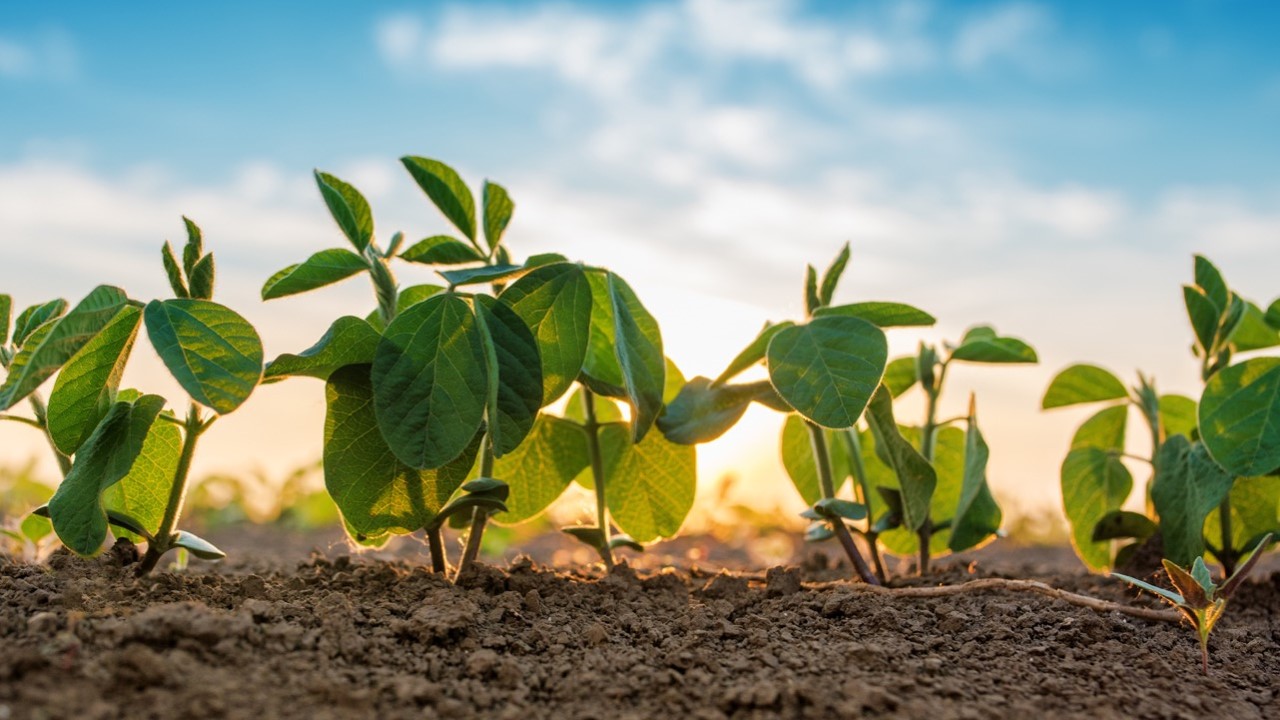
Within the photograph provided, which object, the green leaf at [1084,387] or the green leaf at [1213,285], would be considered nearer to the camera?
the green leaf at [1213,285]

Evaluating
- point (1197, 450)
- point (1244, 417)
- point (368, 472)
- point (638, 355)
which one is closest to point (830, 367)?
point (638, 355)

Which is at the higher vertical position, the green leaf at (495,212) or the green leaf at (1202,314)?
the green leaf at (495,212)

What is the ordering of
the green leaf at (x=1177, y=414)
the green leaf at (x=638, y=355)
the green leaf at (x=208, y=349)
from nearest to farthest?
1. the green leaf at (x=208, y=349)
2. the green leaf at (x=638, y=355)
3. the green leaf at (x=1177, y=414)

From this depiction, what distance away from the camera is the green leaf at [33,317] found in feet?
6.10

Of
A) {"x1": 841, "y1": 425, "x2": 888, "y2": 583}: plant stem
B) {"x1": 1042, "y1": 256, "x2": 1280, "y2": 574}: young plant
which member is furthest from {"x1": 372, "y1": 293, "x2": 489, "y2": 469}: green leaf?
{"x1": 1042, "y1": 256, "x2": 1280, "y2": 574}: young plant

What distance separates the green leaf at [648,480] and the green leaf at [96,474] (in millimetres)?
963

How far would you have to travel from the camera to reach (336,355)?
5.97 feet

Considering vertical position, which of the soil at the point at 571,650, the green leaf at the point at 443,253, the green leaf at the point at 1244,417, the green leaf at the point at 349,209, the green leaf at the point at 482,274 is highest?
the green leaf at the point at 349,209

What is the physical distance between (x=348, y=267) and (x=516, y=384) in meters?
0.39

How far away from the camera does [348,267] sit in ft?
6.11

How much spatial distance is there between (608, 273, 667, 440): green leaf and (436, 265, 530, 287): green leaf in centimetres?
19

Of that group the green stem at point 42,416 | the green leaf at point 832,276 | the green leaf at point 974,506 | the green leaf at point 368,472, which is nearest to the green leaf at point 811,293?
the green leaf at point 832,276

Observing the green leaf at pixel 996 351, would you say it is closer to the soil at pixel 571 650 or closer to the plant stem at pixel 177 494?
the soil at pixel 571 650

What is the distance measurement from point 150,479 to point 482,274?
2.73ft
